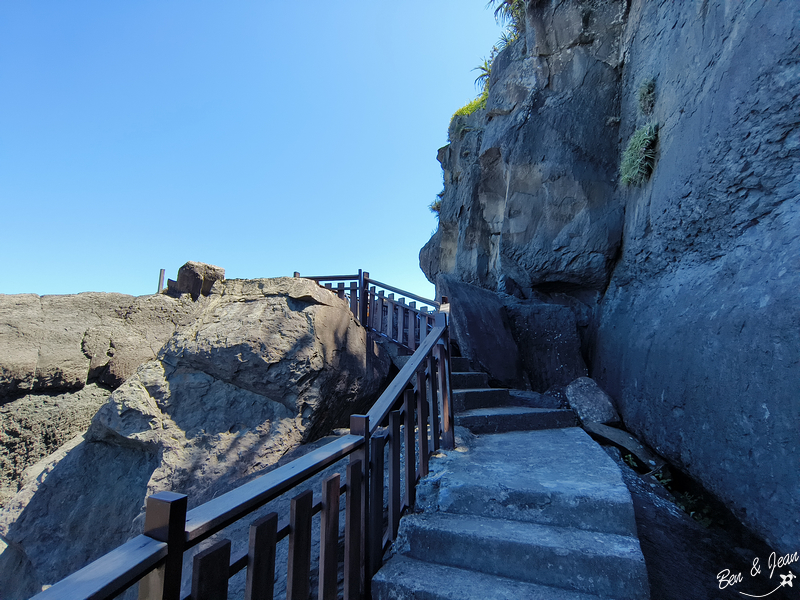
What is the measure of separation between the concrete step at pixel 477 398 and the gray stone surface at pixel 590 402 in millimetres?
928

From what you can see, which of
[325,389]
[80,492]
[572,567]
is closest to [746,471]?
[572,567]

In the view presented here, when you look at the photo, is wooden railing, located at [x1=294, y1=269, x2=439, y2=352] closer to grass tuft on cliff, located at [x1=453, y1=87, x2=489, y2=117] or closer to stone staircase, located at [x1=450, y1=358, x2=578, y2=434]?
stone staircase, located at [x1=450, y1=358, x2=578, y2=434]

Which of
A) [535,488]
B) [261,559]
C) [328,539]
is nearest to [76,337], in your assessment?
[328,539]

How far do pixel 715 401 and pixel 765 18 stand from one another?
2793 mm

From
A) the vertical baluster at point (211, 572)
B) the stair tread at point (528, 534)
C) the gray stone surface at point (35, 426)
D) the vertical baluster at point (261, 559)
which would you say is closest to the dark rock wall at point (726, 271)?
the stair tread at point (528, 534)

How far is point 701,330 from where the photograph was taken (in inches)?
128

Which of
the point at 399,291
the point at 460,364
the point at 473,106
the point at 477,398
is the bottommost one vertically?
the point at 477,398

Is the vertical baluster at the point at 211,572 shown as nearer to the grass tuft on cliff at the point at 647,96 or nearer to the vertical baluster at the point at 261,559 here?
the vertical baluster at the point at 261,559

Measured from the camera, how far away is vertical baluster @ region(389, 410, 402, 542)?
2207mm

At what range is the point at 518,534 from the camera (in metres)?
2.11

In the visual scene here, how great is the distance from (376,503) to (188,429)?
2711mm

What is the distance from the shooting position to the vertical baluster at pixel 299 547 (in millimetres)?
1481

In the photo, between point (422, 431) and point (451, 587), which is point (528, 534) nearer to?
point (451, 587)

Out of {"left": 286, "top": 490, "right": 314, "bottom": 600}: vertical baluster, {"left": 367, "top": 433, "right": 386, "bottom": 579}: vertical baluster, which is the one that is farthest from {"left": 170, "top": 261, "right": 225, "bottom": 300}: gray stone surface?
{"left": 286, "top": 490, "right": 314, "bottom": 600}: vertical baluster
